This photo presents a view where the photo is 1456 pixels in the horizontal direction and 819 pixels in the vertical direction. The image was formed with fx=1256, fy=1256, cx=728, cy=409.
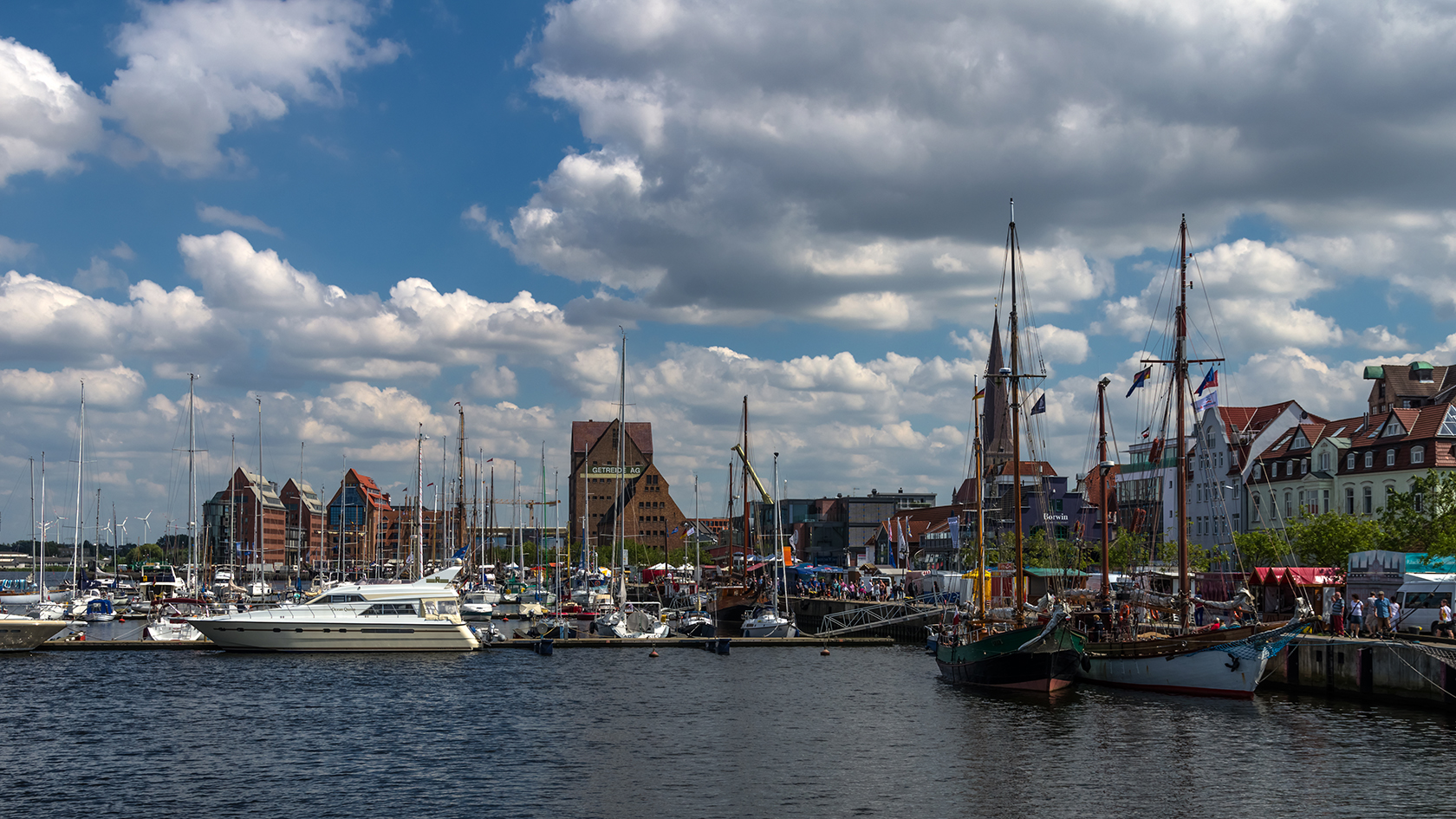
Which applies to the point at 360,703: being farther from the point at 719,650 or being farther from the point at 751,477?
the point at 751,477

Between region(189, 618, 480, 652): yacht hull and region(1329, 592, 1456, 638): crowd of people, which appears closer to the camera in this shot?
region(1329, 592, 1456, 638): crowd of people

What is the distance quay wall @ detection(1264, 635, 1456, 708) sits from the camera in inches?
1750

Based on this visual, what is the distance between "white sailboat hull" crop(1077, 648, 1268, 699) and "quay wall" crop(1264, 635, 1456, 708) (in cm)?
206

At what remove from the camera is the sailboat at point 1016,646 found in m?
52.9

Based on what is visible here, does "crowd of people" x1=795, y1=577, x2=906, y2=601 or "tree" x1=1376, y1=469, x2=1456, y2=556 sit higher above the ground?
"tree" x1=1376, y1=469, x2=1456, y2=556

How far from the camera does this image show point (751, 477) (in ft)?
388

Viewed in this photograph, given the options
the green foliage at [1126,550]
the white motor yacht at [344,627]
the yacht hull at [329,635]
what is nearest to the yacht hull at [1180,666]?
the white motor yacht at [344,627]

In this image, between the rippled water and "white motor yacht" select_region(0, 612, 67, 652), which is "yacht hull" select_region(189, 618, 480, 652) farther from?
the rippled water

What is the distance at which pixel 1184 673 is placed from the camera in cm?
5212

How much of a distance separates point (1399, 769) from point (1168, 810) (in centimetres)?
879

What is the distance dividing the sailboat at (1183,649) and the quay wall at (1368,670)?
174 centimetres

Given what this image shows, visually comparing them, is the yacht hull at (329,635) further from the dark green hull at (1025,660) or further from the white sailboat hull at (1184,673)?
the white sailboat hull at (1184,673)

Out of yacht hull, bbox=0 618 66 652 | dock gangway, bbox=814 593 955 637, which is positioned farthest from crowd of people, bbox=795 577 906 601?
yacht hull, bbox=0 618 66 652

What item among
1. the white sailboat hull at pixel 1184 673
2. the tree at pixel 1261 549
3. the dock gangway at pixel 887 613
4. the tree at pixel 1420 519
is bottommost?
the dock gangway at pixel 887 613
